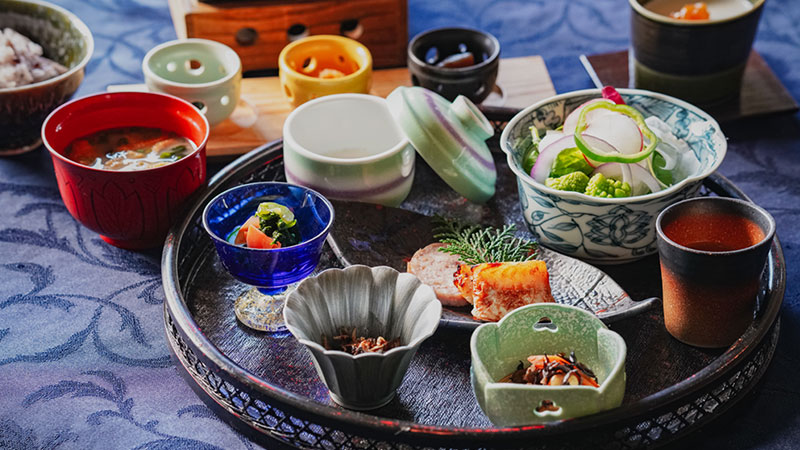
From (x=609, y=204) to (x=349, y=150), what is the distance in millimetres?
440

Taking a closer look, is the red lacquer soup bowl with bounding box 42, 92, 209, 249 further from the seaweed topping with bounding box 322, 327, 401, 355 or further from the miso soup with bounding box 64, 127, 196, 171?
the seaweed topping with bounding box 322, 327, 401, 355

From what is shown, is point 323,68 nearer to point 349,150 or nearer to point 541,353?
point 349,150

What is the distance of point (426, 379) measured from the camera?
1.10m

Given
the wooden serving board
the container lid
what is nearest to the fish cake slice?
the container lid

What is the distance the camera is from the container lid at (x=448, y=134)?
50.9 inches

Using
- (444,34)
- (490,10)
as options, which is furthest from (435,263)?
(490,10)

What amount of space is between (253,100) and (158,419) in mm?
779

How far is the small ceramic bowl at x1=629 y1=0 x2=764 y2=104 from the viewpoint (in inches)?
62.2

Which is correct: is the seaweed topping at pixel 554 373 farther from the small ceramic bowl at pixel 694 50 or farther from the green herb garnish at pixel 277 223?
the small ceramic bowl at pixel 694 50

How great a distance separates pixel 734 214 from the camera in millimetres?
1126

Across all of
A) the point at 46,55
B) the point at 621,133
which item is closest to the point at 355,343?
the point at 621,133

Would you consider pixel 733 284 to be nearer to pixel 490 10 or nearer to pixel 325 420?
pixel 325 420

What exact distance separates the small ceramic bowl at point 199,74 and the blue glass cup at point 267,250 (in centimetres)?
37

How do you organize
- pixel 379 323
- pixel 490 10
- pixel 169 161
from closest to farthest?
pixel 379 323 → pixel 169 161 → pixel 490 10
